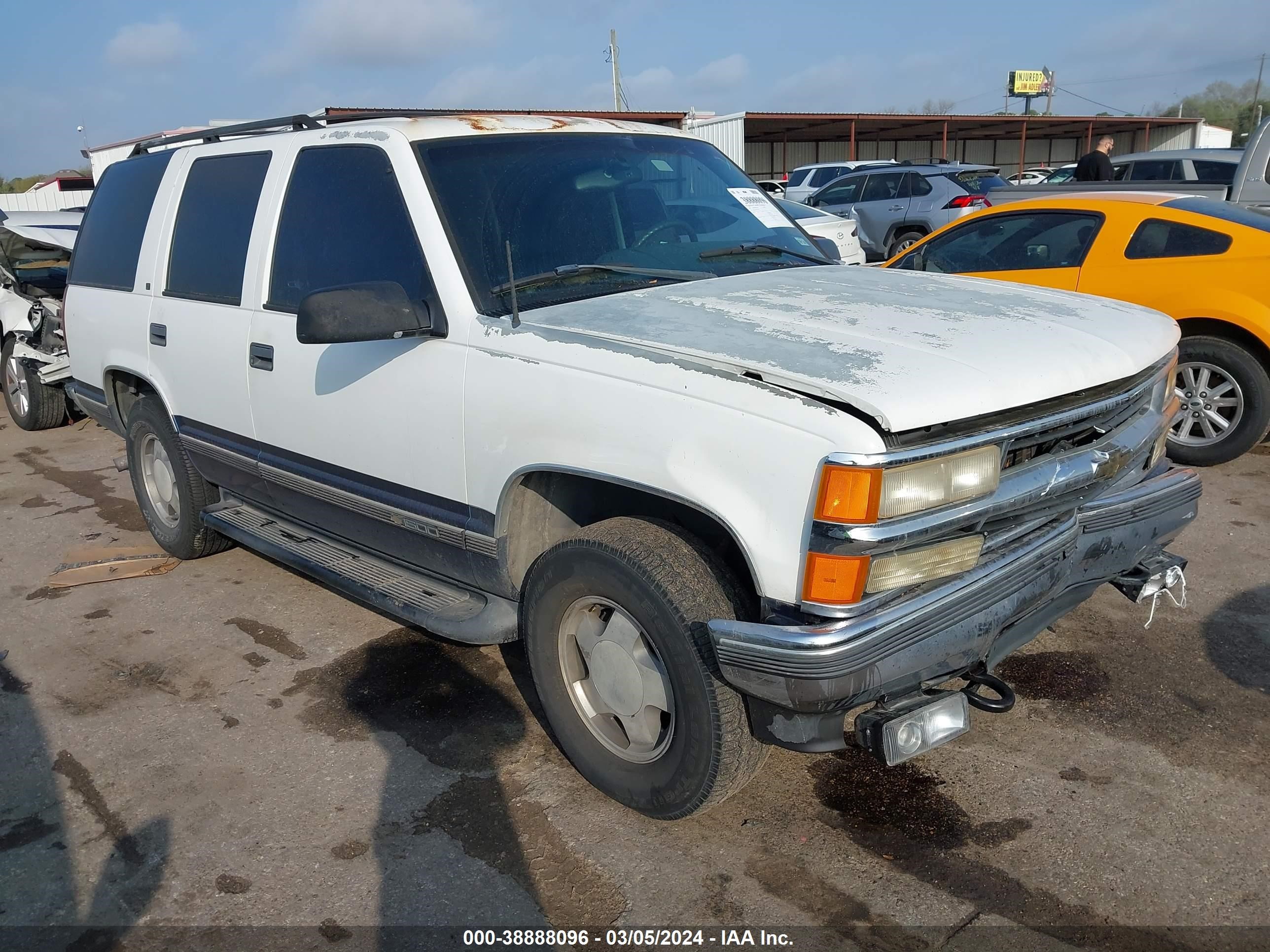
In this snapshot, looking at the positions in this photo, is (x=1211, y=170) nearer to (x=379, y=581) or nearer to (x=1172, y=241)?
(x=1172, y=241)

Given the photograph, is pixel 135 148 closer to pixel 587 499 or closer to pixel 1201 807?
pixel 587 499

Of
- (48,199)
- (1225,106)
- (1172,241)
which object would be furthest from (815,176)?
(1225,106)

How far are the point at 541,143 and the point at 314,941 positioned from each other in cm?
267

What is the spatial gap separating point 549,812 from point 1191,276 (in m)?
5.03

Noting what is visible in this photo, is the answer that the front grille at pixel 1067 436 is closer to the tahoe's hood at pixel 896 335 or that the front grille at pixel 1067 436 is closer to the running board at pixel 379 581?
the tahoe's hood at pixel 896 335

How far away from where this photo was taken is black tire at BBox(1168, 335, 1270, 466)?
5648 millimetres

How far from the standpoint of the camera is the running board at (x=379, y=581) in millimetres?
3236

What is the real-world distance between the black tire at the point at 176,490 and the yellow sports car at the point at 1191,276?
4098 millimetres

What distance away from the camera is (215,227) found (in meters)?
4.32

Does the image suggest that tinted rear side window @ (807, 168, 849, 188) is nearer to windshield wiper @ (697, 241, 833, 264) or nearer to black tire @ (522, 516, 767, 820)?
windshield wiper @ (697, 241, 833, 264)

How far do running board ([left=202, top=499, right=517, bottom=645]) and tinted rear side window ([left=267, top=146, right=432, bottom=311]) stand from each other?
99 centimetres

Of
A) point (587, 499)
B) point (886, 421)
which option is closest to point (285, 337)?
point (587, 499)

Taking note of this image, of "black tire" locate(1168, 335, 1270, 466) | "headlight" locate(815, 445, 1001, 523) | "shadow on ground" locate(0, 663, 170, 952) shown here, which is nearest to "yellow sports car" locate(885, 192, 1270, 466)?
"black tire" locate(1168, 335, 1270, 466)

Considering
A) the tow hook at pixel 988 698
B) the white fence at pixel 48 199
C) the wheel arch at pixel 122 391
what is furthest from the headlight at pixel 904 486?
the white fence at pixel 48 199
